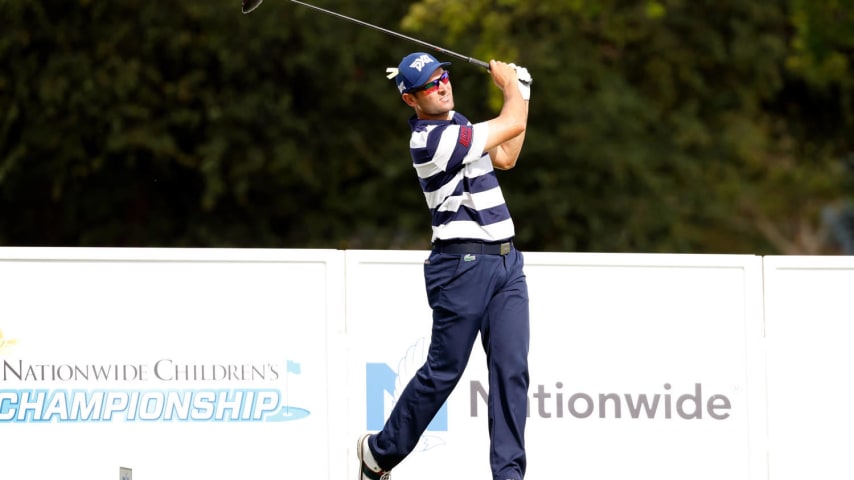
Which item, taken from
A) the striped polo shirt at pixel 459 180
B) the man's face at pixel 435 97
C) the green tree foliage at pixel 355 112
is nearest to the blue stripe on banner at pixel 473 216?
the striped polo shirt at pixel 459 180

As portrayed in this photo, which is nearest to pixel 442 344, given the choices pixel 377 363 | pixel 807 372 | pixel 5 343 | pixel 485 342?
pixel 485 342

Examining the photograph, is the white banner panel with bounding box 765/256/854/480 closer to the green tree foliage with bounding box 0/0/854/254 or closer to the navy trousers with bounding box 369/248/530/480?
the navy trousers with bounding box 369/248/530/480

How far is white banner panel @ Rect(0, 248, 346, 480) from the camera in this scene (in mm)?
6949

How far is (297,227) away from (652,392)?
14.0 metres

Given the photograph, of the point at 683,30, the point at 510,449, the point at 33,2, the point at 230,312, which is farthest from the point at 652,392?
the point at 683,30

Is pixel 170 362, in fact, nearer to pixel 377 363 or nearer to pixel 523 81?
pixel 377 363

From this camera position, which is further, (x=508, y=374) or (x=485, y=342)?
(x=485, y=342)

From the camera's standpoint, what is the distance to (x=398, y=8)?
20.8m

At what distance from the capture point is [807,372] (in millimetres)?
7523

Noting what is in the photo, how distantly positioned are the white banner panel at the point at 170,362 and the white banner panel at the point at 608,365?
0.94 feet

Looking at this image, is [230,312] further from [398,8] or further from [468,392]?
[398,8]

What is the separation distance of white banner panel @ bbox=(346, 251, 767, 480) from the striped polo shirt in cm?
125

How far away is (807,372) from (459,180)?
106 inches

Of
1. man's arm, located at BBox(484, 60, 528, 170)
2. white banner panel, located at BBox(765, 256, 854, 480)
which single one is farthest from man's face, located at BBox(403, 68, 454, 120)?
white banner panel, located at BBox(765, 256, 854, 480)
